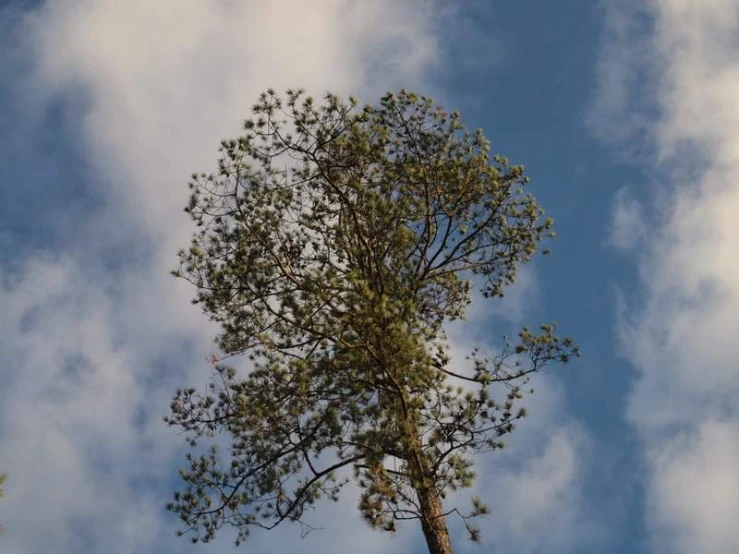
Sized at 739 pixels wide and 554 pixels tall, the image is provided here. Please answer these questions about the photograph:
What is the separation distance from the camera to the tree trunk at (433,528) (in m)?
8.71

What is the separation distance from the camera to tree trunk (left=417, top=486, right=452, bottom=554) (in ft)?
28.6

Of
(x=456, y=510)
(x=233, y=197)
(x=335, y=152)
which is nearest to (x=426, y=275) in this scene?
(x=335, y=152)

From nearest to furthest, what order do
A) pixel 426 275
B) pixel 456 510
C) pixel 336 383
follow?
pixel 456 510
pixel 336 383
pixel 426 275

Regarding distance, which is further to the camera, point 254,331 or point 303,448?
point 254,331

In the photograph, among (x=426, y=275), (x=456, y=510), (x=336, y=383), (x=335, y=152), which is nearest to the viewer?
(x=456, y=510)

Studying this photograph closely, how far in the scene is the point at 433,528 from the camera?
8.73 meters

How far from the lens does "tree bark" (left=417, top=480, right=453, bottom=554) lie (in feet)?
28.6

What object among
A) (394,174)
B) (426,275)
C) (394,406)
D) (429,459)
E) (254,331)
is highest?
(394,174)

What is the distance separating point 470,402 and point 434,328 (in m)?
3.04

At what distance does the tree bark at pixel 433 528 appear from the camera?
871cm

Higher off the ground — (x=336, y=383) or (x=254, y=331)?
(x=254, y=331)

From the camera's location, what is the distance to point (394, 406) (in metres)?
8.79

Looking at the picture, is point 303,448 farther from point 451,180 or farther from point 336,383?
point 451,180

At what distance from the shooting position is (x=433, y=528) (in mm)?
8727
